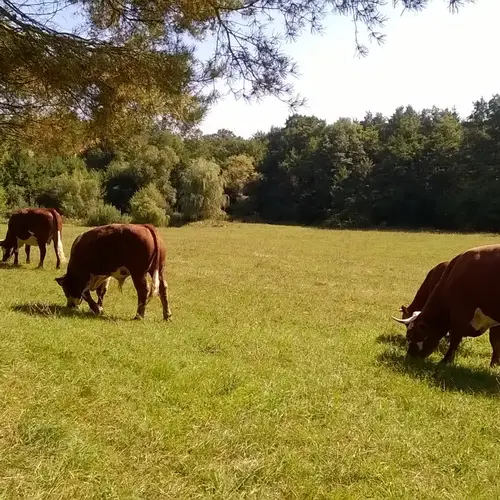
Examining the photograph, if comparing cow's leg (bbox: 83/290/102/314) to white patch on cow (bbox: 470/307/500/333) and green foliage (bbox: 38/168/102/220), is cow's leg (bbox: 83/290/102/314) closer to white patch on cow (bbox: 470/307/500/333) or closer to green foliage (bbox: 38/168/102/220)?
white patch on cow (bbox: 470/307/500/333)

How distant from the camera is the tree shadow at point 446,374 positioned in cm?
664

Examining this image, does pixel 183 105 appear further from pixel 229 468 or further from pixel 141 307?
pixel 141 307

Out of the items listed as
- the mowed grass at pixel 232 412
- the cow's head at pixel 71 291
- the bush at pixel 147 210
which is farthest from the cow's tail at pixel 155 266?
the bush at pixel 147 210

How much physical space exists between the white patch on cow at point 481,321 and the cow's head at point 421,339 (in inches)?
23.9

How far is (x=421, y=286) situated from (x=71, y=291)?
6.69m

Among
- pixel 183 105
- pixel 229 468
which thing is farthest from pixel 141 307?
pixel 229 468

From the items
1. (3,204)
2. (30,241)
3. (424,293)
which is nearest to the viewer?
A: (424,293)

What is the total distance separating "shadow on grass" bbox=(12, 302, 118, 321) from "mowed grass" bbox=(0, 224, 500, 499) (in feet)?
0.14

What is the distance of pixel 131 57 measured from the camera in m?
5.79

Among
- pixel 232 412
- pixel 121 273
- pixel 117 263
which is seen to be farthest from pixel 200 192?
pixel 232 412

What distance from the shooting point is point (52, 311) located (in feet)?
32.3

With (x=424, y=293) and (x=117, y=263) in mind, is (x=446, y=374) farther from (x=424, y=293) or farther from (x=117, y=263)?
(x=117, y=263)

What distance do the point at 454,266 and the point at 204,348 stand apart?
398 centimetres

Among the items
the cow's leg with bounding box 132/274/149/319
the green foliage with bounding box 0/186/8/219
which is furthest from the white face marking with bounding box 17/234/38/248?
the green foliage with bounding box 0/186/8/219
